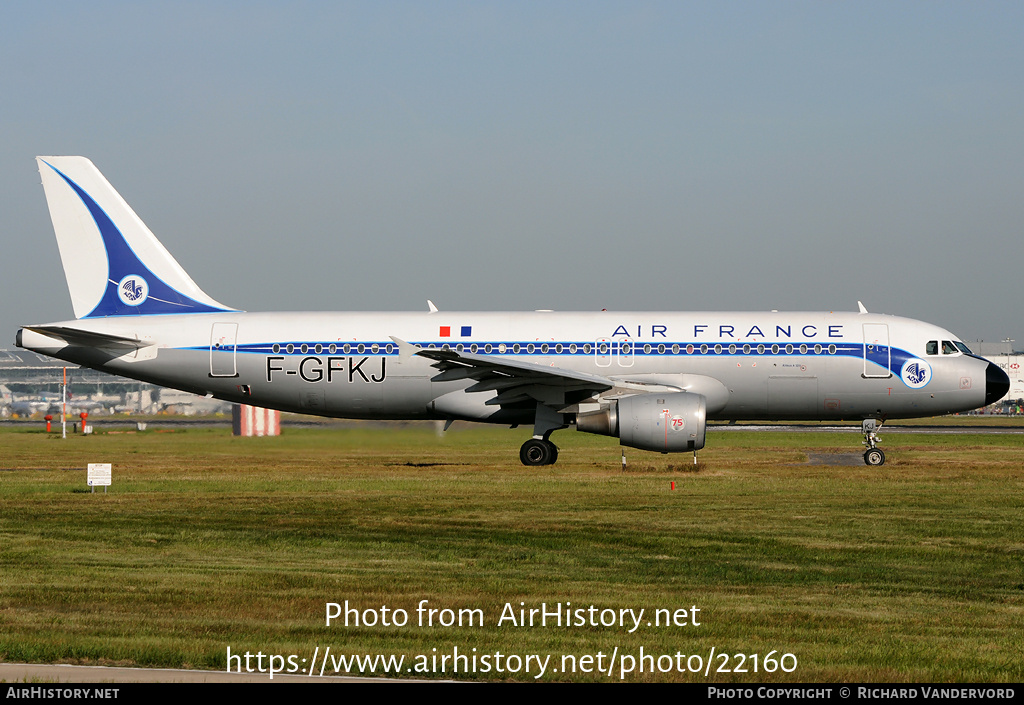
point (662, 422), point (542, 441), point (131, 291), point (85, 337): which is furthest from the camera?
point (131, 291)

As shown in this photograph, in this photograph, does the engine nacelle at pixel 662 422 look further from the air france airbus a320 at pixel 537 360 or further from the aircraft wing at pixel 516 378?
the air france airbus a320 at pixel 537 360

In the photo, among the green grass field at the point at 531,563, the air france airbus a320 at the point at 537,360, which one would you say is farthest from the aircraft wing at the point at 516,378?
the green grass field at the point at 531,563

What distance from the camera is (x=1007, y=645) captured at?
10008mm

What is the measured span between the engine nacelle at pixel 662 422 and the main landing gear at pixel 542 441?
92.2 inches

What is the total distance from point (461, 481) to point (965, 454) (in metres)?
19.4

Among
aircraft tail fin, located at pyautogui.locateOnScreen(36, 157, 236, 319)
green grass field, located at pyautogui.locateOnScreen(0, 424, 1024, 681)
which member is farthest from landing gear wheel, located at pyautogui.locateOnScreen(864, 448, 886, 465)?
aircraft tail fin, located at pyautogui.locateOnScreen(36, 157, 236, 319)

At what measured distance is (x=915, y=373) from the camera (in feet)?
97.6

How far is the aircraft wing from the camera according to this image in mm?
27188

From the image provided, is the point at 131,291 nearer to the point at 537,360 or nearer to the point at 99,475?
the point at 99,475

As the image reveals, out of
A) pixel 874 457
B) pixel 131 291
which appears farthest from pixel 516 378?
pixel 131 291

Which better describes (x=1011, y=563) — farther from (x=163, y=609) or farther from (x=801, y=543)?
(x=163, y=609)

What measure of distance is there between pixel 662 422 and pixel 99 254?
51.3 feet

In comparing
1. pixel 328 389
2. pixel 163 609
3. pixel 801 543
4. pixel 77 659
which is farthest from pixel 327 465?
pixel 77 659

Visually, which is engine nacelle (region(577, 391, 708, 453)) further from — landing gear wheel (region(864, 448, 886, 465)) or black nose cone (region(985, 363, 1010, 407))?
black nose cone (region(985, 363, 1010, 407))
